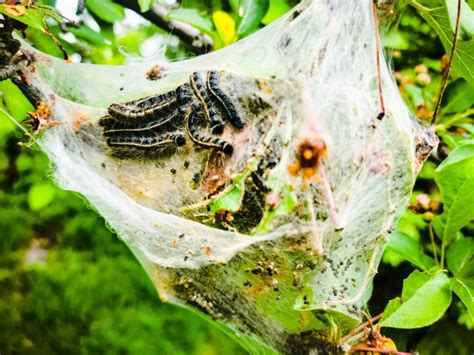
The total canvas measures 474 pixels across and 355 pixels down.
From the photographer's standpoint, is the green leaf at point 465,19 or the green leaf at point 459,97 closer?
the green leaf at point 465,19

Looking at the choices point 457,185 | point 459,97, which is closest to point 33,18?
Answer: point 457,185

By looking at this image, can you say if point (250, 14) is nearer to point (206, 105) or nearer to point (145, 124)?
point (206, 105)

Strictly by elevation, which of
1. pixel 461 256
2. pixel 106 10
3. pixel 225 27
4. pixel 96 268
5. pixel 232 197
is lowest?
pixel 461 256

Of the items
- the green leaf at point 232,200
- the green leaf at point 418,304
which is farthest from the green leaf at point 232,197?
the green leaf at point 418,304

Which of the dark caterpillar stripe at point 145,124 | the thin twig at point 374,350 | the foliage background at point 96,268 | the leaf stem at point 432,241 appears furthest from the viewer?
the foliage background at point 96,268

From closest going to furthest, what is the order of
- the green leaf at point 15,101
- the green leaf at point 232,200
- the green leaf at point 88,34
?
1. the green leaf at point 232,200
2. the green leaf at point 15,101
3. the green leaf at point 88,34

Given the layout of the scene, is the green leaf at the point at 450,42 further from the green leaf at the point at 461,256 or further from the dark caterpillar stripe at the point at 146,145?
the dark caterpillar stripe at the point at 146,145
